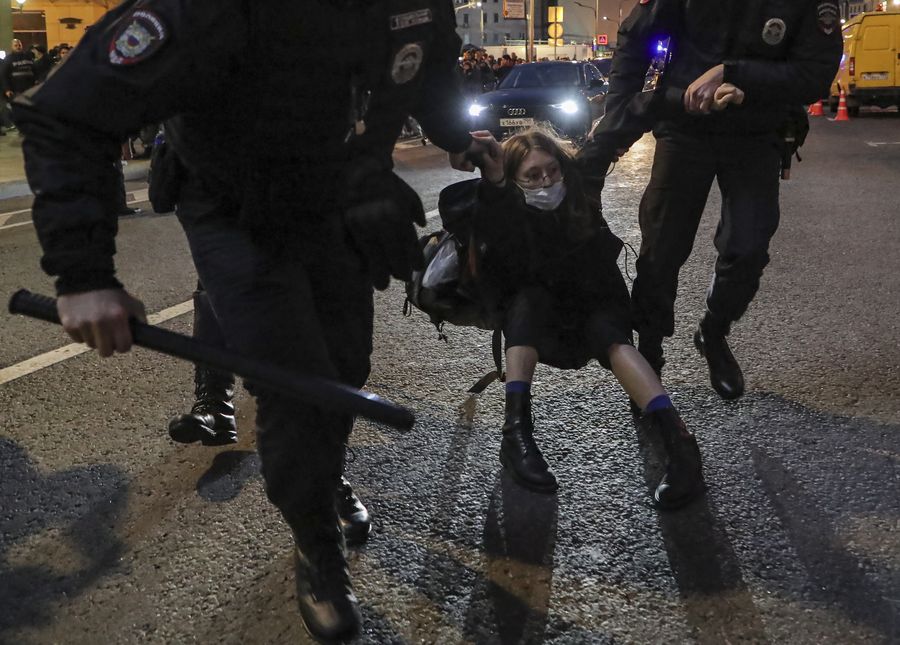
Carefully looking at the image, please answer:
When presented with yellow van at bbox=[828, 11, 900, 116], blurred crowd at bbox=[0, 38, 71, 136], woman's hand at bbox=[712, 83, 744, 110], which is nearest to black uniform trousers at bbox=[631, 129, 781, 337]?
woman's hand at bbox=[712, 83, 744, 110]

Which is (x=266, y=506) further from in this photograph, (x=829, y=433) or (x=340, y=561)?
(x=829, y=433)

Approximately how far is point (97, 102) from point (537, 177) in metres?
1.74

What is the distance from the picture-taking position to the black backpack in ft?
10.3

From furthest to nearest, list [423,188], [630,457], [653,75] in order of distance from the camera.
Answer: [423,188] < [653,75] < [630,457]

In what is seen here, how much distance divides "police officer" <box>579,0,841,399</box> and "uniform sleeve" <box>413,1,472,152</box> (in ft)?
2.87

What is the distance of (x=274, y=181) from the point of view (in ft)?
6.26

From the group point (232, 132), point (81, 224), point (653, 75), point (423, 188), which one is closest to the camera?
point (81, 224)

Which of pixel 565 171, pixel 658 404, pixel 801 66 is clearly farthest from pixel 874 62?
pixel 658 404

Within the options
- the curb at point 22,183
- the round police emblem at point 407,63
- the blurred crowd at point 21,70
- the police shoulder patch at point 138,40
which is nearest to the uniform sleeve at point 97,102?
the police shoulder patch at point 138,40

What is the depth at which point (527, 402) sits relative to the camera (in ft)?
9.63

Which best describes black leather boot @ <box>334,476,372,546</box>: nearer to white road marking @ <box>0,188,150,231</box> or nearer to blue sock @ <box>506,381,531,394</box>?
blue sock @ <box>506,381,531,394</box>

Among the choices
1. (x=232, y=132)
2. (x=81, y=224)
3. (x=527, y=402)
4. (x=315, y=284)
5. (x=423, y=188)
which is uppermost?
(x=232, y=132)

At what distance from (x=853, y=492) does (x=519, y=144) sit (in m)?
1.56

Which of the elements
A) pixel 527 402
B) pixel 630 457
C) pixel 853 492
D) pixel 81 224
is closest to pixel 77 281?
pixel 81 224
